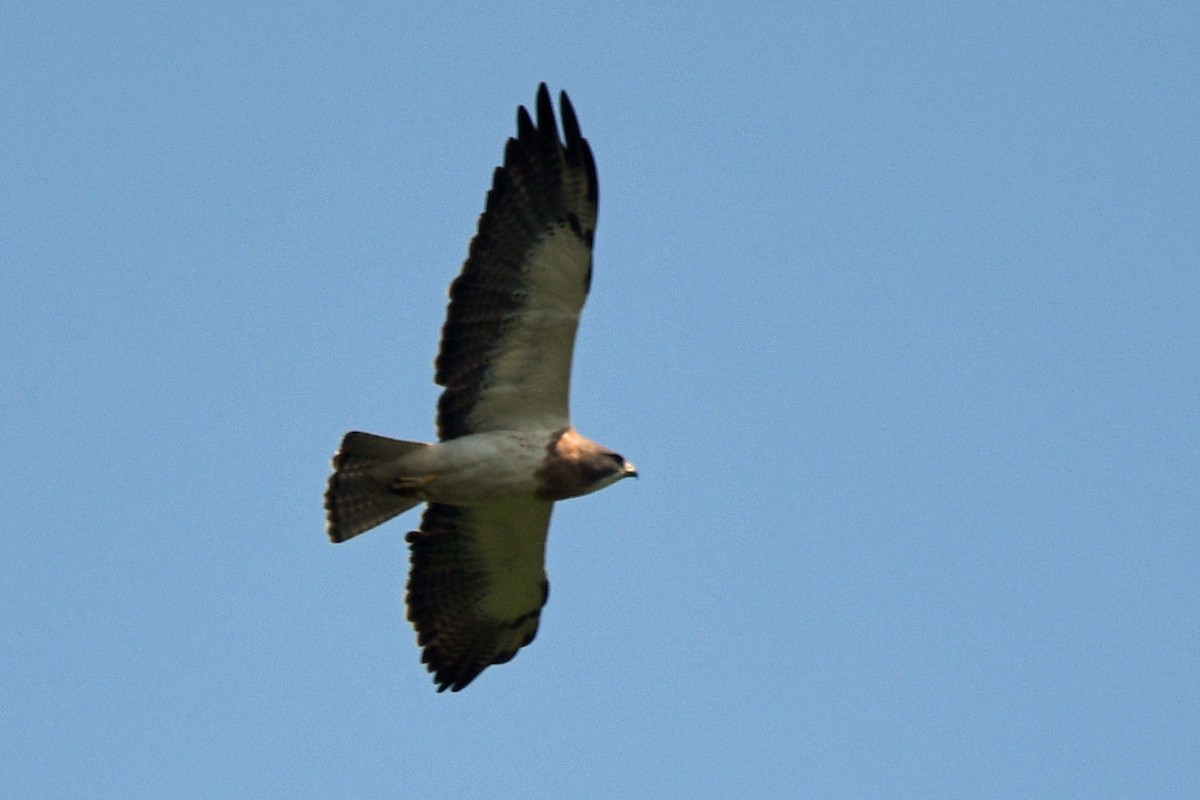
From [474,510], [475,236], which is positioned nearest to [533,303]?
[475,236]

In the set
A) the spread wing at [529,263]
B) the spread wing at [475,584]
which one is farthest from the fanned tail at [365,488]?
the spread wing at [529,263]

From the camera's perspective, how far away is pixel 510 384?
14.3 metres

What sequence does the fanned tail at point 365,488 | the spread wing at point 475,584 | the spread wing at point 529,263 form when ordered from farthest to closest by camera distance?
1. the spread wing at point 475,584
2. the fanned tail at point 365,488
3. the spread wing at point 529,263

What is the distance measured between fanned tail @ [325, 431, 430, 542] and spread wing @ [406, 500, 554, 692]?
66cm

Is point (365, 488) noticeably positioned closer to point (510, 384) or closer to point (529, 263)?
point (510, 384)

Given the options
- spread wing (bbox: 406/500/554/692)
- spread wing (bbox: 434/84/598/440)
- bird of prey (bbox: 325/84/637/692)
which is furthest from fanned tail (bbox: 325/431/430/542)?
spread wing (bbox: 434/84/598/440)

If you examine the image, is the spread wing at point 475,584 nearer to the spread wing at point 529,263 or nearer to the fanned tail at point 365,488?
the fanned tail at point 365,488

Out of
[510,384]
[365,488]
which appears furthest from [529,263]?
[365,488]

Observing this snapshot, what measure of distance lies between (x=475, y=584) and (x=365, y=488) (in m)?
1.51

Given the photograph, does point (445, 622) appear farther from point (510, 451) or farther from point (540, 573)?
point (510, 451)

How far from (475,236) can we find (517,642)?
11.9 feet

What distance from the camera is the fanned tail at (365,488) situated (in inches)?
560

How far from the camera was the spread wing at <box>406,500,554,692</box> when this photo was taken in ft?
49.1

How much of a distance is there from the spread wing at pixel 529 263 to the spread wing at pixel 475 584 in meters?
1.20
